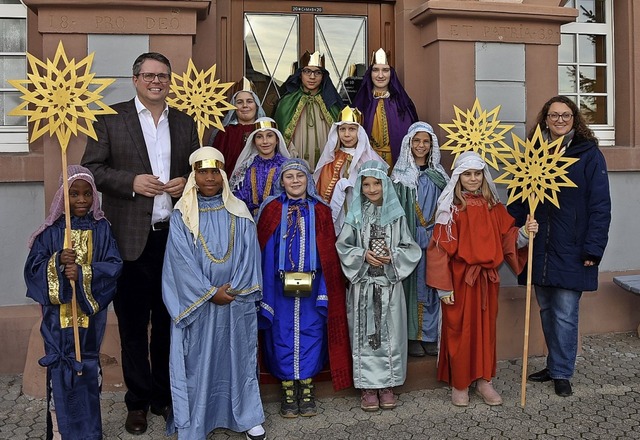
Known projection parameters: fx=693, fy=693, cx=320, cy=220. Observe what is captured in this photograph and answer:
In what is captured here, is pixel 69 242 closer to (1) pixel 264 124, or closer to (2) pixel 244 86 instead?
(1) pixel 264 124

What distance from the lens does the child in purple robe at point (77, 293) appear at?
12.4ft

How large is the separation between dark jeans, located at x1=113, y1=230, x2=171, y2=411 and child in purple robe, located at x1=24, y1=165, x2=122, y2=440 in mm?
238

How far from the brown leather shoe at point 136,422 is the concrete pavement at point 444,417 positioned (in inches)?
1.6

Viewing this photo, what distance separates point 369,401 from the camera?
15.1ft

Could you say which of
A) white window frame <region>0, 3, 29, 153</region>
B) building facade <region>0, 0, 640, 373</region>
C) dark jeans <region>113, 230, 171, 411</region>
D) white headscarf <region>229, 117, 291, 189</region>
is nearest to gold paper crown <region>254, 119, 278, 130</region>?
white headscarf <region>229, 117, 291, 189</region>

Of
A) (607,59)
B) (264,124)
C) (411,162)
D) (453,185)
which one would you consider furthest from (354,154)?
(607,59)

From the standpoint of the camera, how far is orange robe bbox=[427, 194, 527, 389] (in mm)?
4613

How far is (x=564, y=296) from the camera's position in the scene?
4.89 meters

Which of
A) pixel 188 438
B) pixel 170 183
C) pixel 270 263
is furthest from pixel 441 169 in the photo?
pixel 188 438

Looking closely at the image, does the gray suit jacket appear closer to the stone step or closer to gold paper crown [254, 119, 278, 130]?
gold paper crown [254, 119, 278, 130]

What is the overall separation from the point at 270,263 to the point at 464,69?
8.53 ft

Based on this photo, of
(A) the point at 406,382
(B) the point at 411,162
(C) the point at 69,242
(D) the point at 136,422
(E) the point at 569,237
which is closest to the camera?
(C) the point at 69,242

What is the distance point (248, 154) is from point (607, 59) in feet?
13.6

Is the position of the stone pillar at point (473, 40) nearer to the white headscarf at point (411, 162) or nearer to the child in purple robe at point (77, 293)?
the white headscarf at point (411, 162)
